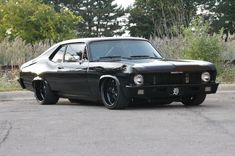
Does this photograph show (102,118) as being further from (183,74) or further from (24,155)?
(24,155)

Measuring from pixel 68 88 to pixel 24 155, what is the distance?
5362 millimetres

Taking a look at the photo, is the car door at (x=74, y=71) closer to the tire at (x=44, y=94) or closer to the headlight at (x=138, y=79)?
the tire at (x=44, y=94)

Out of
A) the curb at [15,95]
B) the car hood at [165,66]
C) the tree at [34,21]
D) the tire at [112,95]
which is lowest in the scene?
the curb at [15,95]

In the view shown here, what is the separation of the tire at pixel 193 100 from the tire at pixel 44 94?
269cm

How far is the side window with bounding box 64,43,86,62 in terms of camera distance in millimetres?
11969

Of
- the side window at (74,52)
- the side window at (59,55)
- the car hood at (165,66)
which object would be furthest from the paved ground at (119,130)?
the side window at (59,55)

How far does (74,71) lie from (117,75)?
1397 mm

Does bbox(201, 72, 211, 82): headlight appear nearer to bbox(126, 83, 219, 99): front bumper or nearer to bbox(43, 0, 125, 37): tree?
bbox(126, 83, 219, 99): front bumper

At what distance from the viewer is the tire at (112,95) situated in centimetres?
1067

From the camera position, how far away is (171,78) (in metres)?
10.7

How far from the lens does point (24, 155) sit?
6793mm

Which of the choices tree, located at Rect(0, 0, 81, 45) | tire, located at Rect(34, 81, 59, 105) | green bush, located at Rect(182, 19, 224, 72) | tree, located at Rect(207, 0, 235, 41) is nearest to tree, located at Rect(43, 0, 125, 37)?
tree, located at Rect(207, 0, 235, 41)

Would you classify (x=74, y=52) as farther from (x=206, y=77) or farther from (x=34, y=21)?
(x=34, y=21)

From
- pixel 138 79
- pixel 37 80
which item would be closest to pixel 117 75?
pixel 138 79
